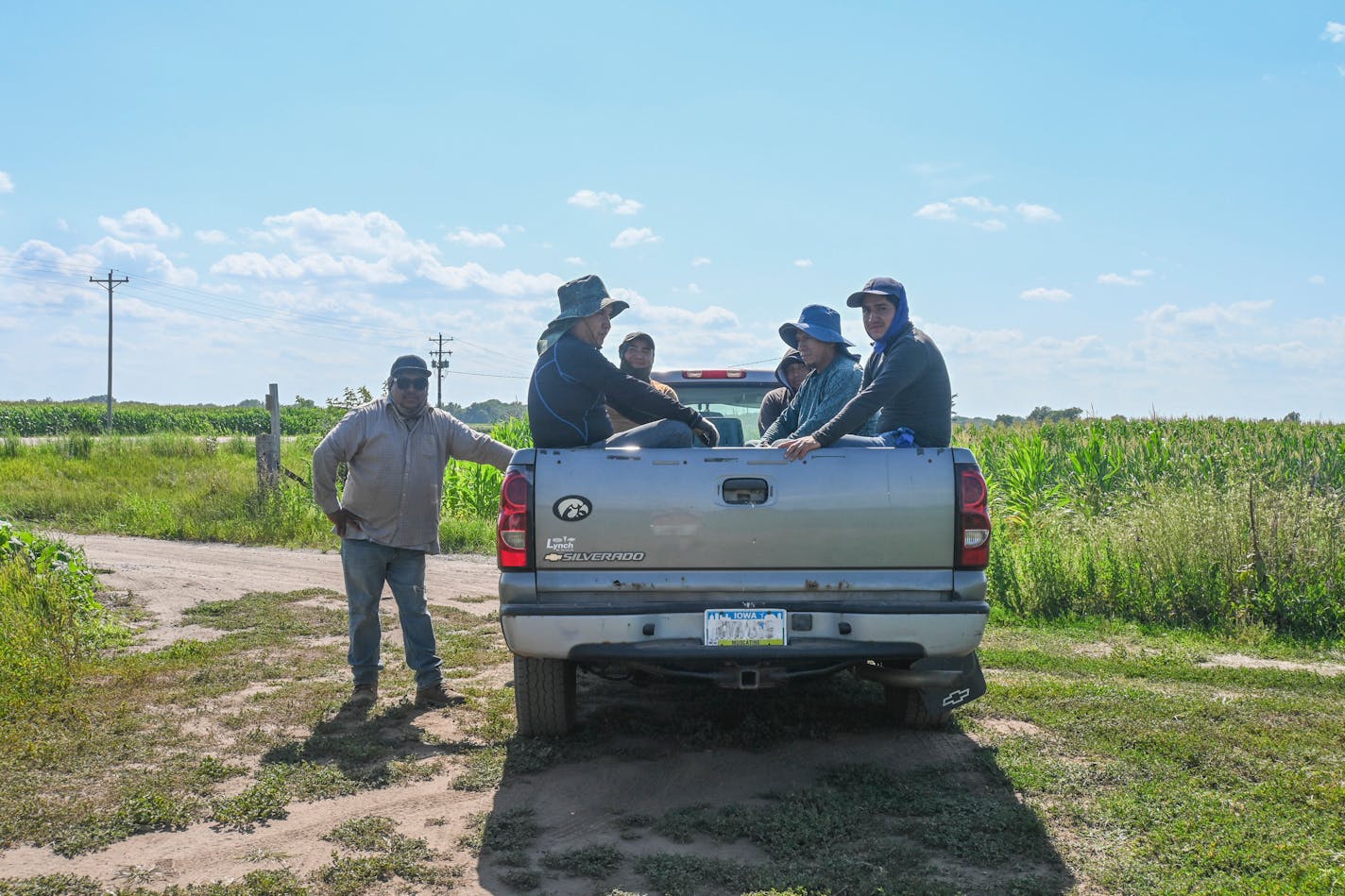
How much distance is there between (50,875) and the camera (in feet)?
12.8

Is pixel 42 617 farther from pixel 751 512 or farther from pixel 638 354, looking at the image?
pixel 751 512

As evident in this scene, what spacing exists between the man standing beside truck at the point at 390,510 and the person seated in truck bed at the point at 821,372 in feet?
5.68

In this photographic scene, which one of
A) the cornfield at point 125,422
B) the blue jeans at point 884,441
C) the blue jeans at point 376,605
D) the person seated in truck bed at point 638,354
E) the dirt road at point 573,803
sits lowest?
the dirt road at point 573,803

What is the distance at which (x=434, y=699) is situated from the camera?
21.4 feet

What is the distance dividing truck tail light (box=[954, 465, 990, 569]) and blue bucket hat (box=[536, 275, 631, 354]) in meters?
2.13

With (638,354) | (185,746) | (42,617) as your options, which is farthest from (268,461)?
(185,746)

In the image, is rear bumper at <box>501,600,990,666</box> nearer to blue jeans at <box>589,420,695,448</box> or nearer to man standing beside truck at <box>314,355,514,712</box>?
blue jeans at <box>589,420,695,448</box>

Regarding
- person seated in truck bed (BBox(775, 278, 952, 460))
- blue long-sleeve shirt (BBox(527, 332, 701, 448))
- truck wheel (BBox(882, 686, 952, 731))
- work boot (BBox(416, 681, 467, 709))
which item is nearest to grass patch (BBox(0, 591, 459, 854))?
work boot (BBox(416, 681, 467, 709))

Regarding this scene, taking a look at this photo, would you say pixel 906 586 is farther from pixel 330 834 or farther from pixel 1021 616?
pixel 1021 616

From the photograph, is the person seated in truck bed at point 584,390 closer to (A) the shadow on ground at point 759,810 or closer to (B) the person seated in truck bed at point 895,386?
(B) the person seated in truck bed at point 895,386

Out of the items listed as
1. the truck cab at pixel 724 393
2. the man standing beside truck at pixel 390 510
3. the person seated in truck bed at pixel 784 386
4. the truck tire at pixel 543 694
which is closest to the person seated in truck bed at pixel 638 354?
the truck cab at pixel 724 393

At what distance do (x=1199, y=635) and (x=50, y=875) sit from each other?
8.00 m

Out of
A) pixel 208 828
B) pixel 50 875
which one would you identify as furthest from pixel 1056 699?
pixel 50 875

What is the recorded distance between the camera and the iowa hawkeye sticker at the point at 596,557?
4.89m
